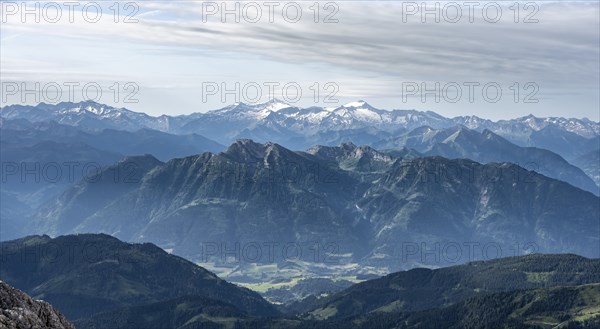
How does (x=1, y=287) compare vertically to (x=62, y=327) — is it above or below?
above

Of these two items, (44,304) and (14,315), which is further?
(44,304)

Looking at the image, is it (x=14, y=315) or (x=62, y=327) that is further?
(x=62, y=327)

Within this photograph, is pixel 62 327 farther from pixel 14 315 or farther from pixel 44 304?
pixel 14 315

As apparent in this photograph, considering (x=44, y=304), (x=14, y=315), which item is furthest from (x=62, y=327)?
(x=14, y=315)
